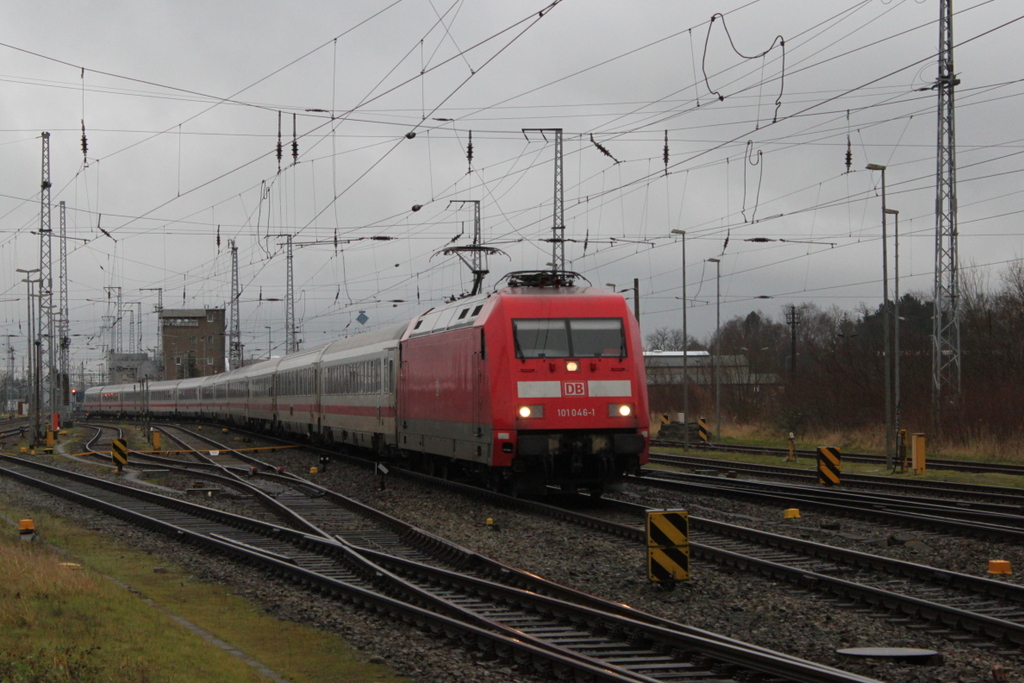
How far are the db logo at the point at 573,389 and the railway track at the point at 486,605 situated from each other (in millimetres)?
3659

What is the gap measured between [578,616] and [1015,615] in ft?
13.5

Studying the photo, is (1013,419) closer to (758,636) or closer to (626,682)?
(758,636)

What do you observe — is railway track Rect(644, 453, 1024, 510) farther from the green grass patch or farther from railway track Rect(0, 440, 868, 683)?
the green grass patch

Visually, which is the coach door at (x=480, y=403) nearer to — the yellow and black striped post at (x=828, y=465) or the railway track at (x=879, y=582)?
the railway track at (x=879, y=582)

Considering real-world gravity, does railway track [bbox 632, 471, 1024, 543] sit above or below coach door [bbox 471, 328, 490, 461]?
below

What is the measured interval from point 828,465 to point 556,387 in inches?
277

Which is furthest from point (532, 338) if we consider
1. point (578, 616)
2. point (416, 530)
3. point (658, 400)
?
point (658, 400)

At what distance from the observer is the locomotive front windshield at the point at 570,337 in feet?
60.5

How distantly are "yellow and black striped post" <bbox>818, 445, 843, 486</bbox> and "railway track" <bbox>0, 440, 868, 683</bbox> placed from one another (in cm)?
935

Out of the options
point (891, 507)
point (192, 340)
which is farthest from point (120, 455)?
point (192, 340)

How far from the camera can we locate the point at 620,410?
1845 centimetres

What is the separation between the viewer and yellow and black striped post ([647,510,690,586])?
11625 millimetres

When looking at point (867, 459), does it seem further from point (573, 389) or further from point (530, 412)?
point (530, 412)

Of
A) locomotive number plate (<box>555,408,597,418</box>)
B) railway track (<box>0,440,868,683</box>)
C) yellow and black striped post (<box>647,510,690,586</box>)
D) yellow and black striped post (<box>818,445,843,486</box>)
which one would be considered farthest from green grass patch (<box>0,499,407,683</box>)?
yellow and black striped post (<box>818,445,843,486</box>)
